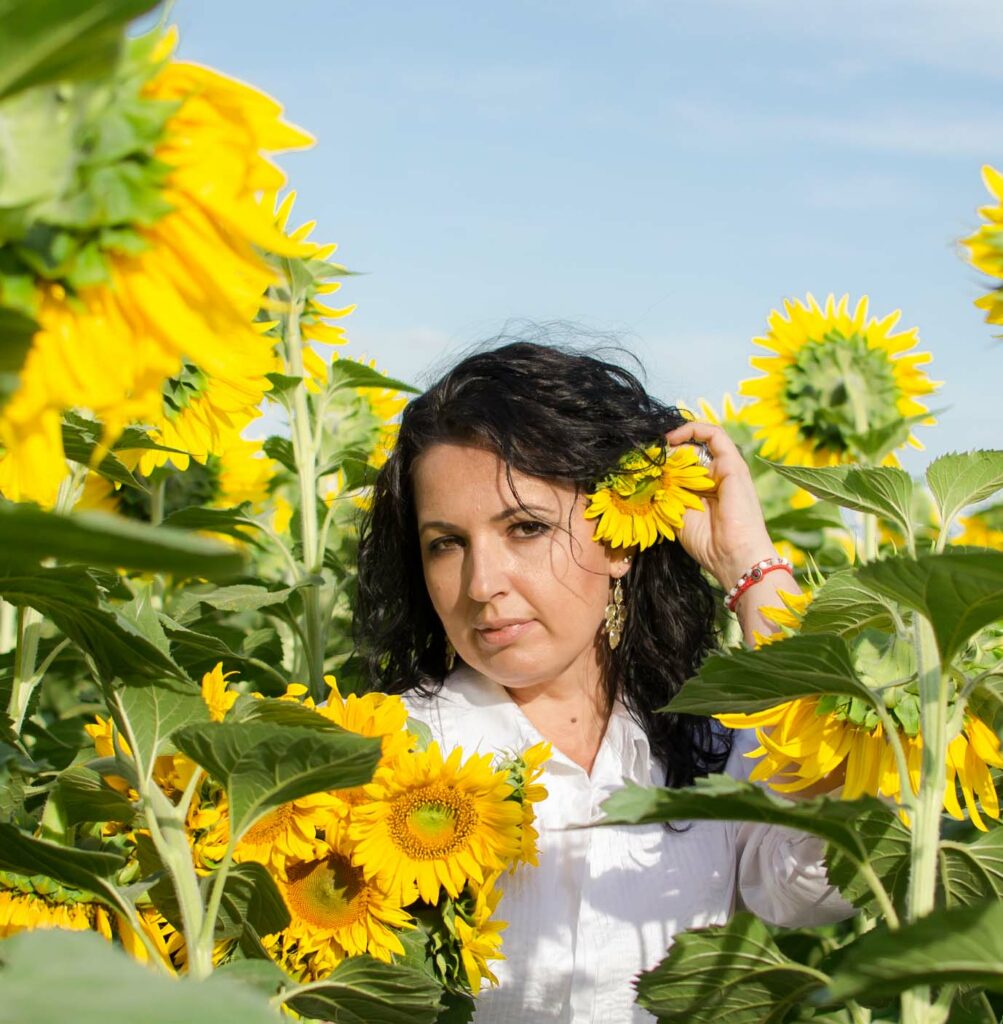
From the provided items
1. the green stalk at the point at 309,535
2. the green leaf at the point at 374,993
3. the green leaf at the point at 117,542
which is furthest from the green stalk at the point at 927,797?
the green stalk at the point at 309,535

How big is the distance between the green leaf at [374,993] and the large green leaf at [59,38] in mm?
704

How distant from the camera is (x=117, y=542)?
0.49 meters

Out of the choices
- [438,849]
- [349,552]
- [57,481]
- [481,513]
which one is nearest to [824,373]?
[349,552]

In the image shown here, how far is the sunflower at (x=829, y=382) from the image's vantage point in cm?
279

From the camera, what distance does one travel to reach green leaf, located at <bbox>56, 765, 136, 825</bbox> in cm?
106

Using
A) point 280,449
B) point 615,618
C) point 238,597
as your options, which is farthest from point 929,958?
point 280,449

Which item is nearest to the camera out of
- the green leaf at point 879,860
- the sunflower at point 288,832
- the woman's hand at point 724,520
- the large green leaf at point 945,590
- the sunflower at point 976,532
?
the large green leaf at point 945,590

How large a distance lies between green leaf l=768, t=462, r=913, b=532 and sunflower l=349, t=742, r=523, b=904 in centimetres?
43

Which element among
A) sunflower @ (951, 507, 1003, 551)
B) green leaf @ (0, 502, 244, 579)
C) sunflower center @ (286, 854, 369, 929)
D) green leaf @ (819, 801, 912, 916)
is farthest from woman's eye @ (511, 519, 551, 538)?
sunflower @ (951, 507, 1003, 551)

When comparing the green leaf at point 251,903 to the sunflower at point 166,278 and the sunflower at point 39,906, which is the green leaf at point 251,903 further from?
the sunflower at point 166,278

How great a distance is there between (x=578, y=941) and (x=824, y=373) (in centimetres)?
142

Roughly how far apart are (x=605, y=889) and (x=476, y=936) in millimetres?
565

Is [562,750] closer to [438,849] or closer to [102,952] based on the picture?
[438,849]

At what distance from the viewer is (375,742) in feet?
2.78
